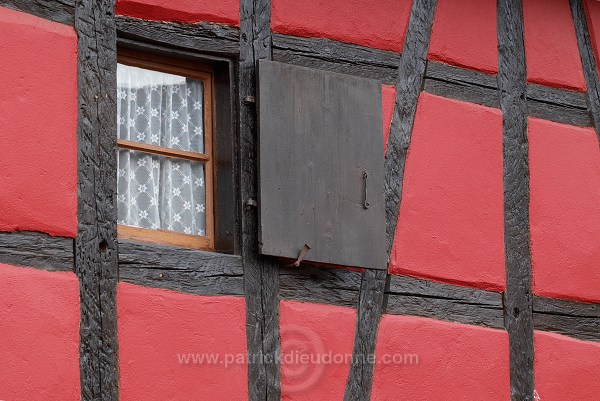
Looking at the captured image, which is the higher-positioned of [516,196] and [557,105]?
[557,105]

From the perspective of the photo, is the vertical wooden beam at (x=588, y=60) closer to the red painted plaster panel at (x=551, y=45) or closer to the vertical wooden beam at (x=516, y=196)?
the red painted plaster panel at (x=551, y=45)

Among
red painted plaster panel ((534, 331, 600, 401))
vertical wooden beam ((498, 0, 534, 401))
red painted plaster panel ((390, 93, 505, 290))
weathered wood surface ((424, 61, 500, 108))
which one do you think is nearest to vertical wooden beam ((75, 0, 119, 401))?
red painted plaster panel ((390, 93, 505, 290))

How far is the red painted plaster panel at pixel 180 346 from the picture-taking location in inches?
216

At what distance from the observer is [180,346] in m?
5.59

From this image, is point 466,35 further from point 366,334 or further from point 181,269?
point 181,269

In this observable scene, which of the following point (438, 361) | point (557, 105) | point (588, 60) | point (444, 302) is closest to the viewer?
point (438, 361)

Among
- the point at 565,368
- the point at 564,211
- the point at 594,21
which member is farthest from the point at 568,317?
the point at 594,21

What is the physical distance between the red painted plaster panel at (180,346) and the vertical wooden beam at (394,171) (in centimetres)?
54

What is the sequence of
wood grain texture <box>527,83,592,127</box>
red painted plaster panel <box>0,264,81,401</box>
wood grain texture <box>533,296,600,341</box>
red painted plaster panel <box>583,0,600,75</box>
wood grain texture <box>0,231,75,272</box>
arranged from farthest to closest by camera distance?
red painted plaster panel <box>583,0,600,75</box> → wood grain texture <box>527,83,592,127</box> → wood grain texture <box>533,296,600,341</box> → wood grain texture <box>0,231,75,272</box> → red painted plaster panel <box>0,264,81,401</box>

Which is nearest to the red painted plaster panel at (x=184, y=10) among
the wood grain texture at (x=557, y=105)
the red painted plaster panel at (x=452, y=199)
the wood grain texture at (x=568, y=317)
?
the red painted plaster panel at (x=452, y=199)

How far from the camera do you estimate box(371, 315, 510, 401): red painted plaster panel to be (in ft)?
19.9

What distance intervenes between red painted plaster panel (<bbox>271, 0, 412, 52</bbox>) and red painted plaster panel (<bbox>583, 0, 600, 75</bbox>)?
1.06 m

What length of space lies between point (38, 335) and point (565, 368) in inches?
97.4

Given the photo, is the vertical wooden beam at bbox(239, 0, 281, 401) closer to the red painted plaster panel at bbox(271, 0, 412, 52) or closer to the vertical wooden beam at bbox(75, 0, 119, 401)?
the red painted plaster panel at bbox(271, 0, 412, 52)
